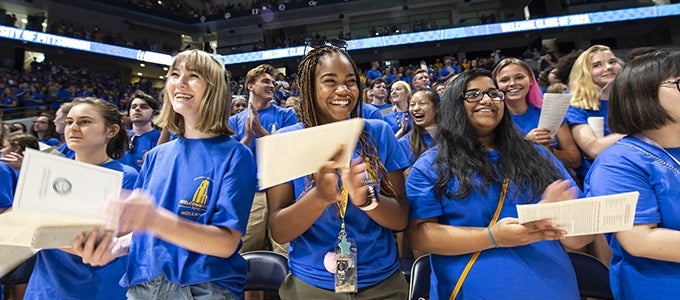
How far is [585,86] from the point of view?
Result: 2734 millimetres

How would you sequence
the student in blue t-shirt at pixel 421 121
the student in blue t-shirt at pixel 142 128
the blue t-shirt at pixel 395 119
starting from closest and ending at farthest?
1. the student in blue t-shirt at pixel 421 121
2. the student in blue t-shirt at pixel 142 128
3. the blue t-shirt at pixel 395 119

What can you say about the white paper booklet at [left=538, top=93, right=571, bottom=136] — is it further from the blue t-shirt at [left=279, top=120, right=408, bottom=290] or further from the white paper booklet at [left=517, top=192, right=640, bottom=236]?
the blue t-shirt at [left=279, top=120, right=408, bottom=290]

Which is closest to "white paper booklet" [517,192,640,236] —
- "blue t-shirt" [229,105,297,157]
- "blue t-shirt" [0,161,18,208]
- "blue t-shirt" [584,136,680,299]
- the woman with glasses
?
the woman with glasses

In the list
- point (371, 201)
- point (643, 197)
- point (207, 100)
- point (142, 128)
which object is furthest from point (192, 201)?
point (142, 128)

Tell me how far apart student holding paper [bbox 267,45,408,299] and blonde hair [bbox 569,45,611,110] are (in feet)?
5.66

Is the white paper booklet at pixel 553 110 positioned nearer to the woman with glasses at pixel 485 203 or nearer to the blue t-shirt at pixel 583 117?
the blue t-shirt at pixel 583 117

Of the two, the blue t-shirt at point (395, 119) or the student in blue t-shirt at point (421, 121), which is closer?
the student in blue t-shirt at point (421, 121)

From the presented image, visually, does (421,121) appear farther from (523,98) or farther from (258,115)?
(258,115)

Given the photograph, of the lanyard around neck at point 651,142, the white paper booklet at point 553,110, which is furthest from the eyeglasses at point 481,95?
the white paper booklet at point 553,110

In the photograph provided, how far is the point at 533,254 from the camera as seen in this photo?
4.70 ft

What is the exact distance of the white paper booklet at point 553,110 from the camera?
87.0 inches

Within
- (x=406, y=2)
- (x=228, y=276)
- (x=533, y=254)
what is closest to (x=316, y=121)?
(x=228, y=276)

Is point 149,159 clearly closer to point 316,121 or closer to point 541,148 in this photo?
point 316,121

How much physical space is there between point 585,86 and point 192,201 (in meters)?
2.60
